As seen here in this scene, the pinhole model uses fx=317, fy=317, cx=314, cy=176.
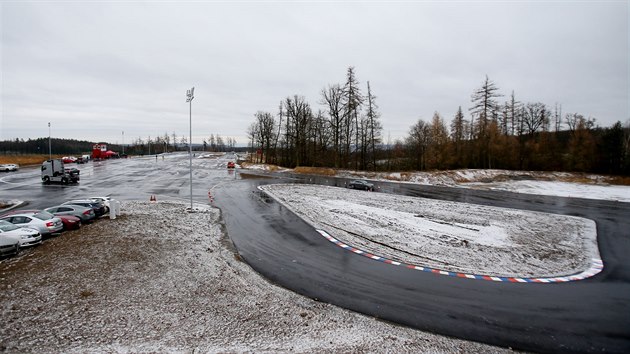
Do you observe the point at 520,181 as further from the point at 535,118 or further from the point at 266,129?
the point at 266,129

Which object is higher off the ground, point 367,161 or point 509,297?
point 367,161

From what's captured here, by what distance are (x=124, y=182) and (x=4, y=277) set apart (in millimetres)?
32688

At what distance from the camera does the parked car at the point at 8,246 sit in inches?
490

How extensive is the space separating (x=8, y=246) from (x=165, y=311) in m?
9.07

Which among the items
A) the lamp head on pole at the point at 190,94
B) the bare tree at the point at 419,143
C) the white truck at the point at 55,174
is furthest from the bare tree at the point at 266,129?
the lamp head on pole at the point at 190,94

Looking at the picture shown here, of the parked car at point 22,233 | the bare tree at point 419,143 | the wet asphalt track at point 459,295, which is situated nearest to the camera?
the wet asphalt track at point 459,295

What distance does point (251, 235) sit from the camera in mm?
17031

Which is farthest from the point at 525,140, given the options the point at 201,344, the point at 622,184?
the point at 201,344

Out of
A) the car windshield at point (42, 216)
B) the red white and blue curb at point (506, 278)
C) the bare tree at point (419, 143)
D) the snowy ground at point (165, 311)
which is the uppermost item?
the bare tree at point (419, 143)

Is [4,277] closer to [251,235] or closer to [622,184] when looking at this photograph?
[251,235]

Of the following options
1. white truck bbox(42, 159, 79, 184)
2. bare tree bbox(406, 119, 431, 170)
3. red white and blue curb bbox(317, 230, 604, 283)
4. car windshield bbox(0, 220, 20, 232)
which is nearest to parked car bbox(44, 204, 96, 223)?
car windshield bbox(0, 220, 20, 232)

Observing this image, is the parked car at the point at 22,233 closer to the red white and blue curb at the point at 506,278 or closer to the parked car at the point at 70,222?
the parked car at the point at 70,222

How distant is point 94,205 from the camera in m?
20.8

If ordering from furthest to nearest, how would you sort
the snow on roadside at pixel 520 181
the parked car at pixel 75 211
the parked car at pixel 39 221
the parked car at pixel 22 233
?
the snow on roadside at pixel 520 181, the parked car at pixel 75 211, the parked car at pixel 39 221, the parked car at pixel 22 233
